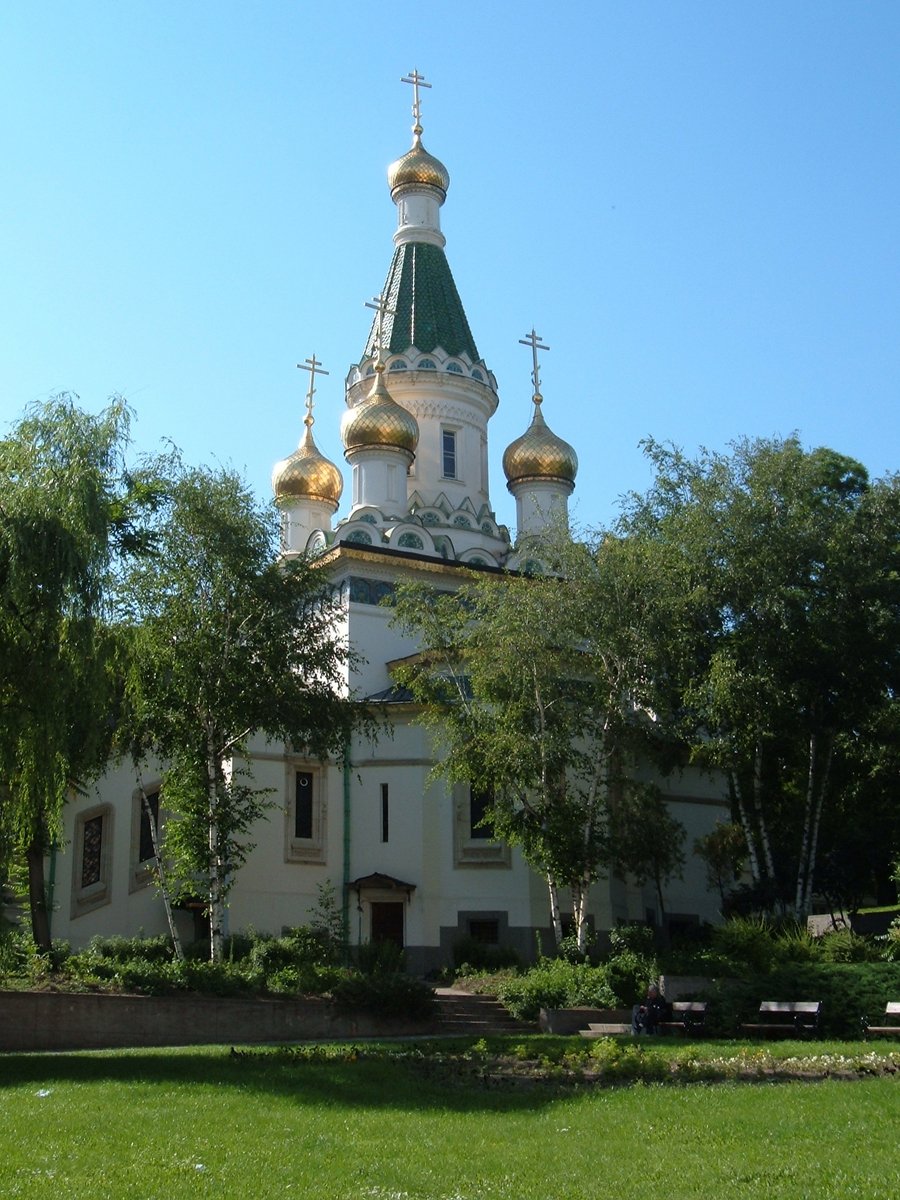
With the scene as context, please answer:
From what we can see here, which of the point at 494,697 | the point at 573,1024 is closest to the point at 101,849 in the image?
the point at 494,697

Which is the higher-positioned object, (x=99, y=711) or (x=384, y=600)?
(x=384, y=600)

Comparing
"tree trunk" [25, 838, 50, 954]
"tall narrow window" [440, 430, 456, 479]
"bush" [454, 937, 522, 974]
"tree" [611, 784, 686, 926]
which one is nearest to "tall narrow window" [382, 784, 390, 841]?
"bush" [454, 937, 522, 974]

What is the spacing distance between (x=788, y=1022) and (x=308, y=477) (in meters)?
22.4

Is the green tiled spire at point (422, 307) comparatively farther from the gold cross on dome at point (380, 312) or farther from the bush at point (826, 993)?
the bush at point (826, 993)

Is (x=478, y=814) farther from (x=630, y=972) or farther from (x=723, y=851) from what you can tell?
(x=630, y=972)

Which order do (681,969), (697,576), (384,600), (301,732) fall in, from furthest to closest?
1. (384,600)
2. (697,576)
3. (301,732)
4. (681,969)

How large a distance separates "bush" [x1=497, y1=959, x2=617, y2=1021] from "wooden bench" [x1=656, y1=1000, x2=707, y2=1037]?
6.61 ft

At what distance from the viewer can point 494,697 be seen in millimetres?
24391

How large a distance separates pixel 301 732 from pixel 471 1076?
9721mm

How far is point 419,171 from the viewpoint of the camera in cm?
3969

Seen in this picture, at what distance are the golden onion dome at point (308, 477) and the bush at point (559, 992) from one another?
18605 millimetres

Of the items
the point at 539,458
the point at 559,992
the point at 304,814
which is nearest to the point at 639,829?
the point at 559,992

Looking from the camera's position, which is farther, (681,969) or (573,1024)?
(681,969)

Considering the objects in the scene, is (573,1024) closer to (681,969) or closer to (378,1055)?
(681,969)
